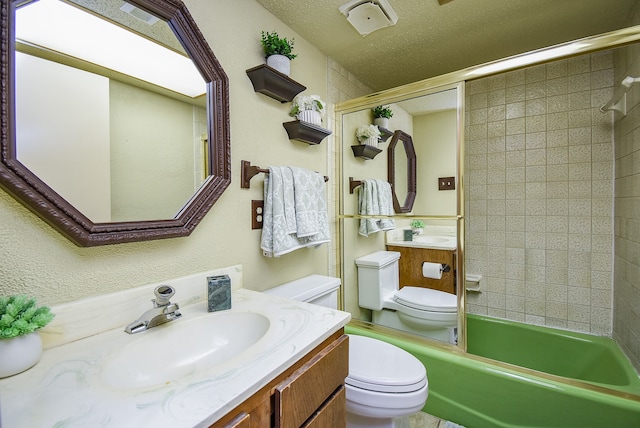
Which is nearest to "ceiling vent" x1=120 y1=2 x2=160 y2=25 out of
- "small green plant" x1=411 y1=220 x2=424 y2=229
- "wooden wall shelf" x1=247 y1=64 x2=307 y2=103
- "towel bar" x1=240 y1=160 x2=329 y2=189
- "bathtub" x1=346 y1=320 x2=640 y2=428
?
"wooden wall shelf" x1=247 y1=64 x2=307 y2=103

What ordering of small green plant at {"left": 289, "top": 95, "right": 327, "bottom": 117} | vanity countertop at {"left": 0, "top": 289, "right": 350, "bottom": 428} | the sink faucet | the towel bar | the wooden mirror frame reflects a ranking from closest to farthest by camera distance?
1. vanity countertop at {"left": 0, "top": 289, "right": 350, "bottom": 428}
2. the sink faucet
3. the towel bar
4. small green plant at {"left": 289, "top": 95, "right": 327, "bottom": 117}
5. the wooden mirror frame

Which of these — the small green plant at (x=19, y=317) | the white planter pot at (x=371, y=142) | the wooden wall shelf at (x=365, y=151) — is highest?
the white planter pot at (x=371, y=142)

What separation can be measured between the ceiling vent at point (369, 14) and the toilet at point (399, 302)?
1328 mm

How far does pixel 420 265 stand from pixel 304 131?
109 cm

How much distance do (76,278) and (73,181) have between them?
0.28 meters

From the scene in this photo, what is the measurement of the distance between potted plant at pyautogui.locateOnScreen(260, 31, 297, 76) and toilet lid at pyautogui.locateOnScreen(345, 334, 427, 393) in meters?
1.35

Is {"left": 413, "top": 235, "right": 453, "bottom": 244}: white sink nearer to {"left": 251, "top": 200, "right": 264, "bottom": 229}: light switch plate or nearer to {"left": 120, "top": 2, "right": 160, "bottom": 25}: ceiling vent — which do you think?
{"left": 251, "top": 200, "right": 264, "bottom": 229}: light switch plate

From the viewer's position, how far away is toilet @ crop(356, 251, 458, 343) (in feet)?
5.34

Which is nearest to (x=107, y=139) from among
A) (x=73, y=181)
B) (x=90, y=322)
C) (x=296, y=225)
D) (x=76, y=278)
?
(x=73, y=181)

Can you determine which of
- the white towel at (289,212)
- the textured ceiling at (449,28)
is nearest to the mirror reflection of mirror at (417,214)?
Result: the textured ceiling at (449,28)

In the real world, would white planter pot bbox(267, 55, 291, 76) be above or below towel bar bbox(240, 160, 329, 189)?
above

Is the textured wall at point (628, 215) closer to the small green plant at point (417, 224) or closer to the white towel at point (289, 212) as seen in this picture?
the small green plant at point (417, 224)

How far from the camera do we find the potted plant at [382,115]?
1.79 m

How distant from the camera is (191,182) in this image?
1062 millimetres
